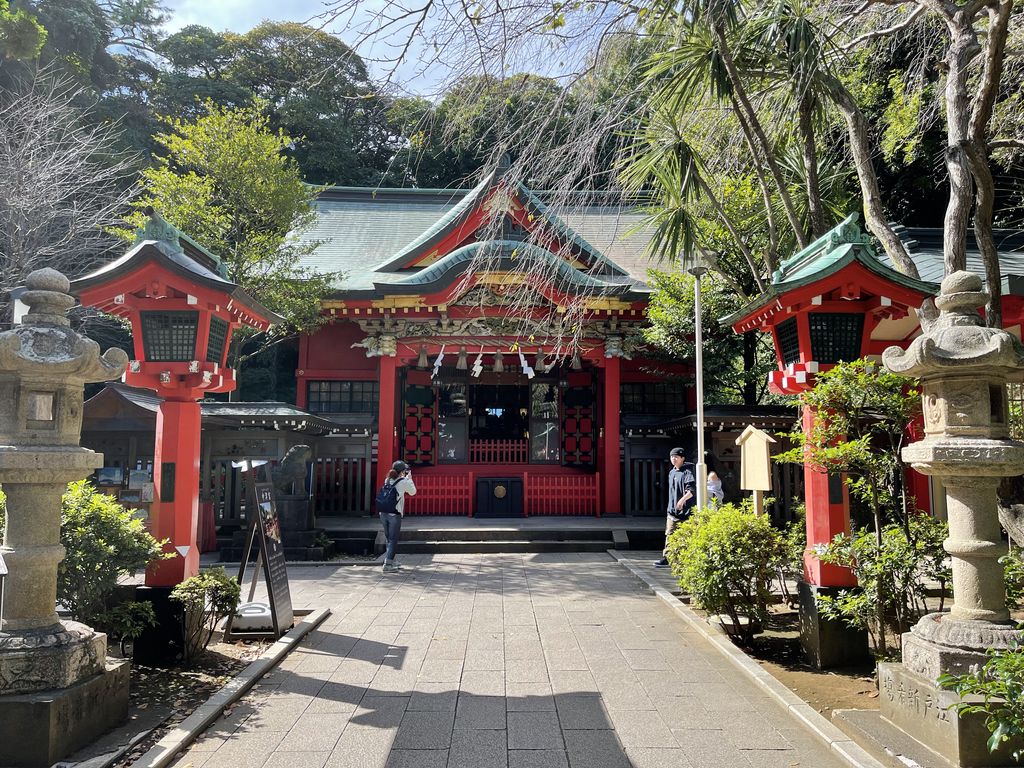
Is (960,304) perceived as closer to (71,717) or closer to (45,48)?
(71,717)

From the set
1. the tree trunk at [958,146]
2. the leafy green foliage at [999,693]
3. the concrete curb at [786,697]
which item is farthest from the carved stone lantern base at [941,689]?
the tree trunk at [958,146]

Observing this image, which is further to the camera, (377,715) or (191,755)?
(377,715)

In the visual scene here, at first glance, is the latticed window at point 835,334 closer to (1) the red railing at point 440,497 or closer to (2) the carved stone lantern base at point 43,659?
(2) the carved stone lantern base at point 43,659

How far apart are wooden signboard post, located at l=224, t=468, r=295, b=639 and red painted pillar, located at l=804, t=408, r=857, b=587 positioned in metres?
4.99

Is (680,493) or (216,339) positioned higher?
(216,339)

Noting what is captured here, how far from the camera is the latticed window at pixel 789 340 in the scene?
6488 millimetres

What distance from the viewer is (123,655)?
537cm

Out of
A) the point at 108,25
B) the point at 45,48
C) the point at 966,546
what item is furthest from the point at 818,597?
the point at 108,25

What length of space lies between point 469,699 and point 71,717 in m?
2.46

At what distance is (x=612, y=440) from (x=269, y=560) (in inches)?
352

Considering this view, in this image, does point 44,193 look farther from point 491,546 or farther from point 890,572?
point 890,572

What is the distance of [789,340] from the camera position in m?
6.64

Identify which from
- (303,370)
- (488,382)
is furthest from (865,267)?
(303,370)

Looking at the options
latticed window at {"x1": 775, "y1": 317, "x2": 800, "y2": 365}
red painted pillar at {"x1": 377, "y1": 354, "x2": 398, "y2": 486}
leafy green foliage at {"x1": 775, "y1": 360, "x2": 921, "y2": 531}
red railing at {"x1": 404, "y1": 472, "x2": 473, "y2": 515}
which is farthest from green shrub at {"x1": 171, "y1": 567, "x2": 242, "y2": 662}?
red railing at {"x1": 404, "y1": 472, "x2": 473, "y2": 515}
